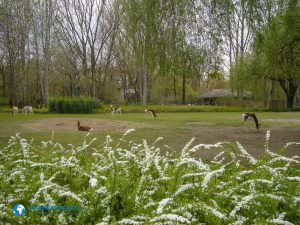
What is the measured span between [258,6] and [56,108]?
23.5m

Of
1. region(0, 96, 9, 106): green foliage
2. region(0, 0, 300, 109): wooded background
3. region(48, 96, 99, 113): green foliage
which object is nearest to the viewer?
region(0, 0, 300, 109): wooded background

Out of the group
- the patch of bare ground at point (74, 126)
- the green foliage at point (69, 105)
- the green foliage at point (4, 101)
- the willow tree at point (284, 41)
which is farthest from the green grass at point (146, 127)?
the green foliage at point (4, 101)

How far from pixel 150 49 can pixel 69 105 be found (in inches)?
832

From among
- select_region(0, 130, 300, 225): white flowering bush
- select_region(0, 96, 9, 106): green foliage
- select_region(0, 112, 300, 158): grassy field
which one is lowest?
select_region(0, 112, 300, 158): grassy field

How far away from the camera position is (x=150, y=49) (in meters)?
9.25

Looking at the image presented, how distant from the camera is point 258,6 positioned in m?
8.59

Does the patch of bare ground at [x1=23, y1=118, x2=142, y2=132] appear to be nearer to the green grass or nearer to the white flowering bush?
the green grass

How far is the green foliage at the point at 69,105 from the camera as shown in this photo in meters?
29.1

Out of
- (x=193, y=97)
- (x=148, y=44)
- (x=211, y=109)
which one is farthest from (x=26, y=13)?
(x=193, y=97)

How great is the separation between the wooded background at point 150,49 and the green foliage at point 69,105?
5.22m

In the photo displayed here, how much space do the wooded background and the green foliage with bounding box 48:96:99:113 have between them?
5.22 meters

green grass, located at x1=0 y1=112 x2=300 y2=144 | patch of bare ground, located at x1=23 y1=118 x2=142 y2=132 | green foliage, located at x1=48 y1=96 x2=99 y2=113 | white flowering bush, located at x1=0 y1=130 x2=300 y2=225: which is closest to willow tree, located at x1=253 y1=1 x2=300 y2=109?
green grass, located at x1=0 y1=112 x2=300 y2=144

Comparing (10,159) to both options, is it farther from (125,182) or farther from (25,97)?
(25,97)

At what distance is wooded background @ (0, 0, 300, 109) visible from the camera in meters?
8.60
